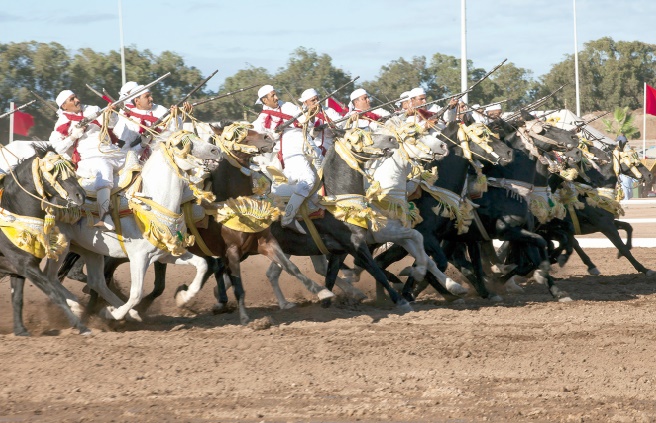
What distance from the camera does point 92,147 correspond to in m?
10.4

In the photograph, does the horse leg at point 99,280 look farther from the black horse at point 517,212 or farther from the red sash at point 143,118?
the black horse at point 517,212

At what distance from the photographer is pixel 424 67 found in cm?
4572

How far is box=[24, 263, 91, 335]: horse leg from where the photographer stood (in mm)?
9406

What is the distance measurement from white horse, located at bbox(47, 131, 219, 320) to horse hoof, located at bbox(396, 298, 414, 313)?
2.73 meters

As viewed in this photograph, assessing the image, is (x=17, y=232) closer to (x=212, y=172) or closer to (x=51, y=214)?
(x=51, y=214)

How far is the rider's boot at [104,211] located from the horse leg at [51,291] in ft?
2.60

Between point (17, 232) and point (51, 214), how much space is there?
35cm

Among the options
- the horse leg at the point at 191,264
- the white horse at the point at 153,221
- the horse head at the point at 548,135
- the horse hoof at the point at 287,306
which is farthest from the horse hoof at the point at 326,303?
the horse head at the point at 548,135

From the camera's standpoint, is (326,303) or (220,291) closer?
(326,303)

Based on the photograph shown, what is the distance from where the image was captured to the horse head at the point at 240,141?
33.5 feet

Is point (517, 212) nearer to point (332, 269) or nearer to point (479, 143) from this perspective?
point (479, 143)

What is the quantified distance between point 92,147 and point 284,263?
2.34 meters

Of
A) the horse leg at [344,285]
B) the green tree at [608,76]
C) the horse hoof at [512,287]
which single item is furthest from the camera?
the green tree at [608,76]

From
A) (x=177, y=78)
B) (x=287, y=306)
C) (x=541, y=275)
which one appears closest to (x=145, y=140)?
(x=287, y=306)
